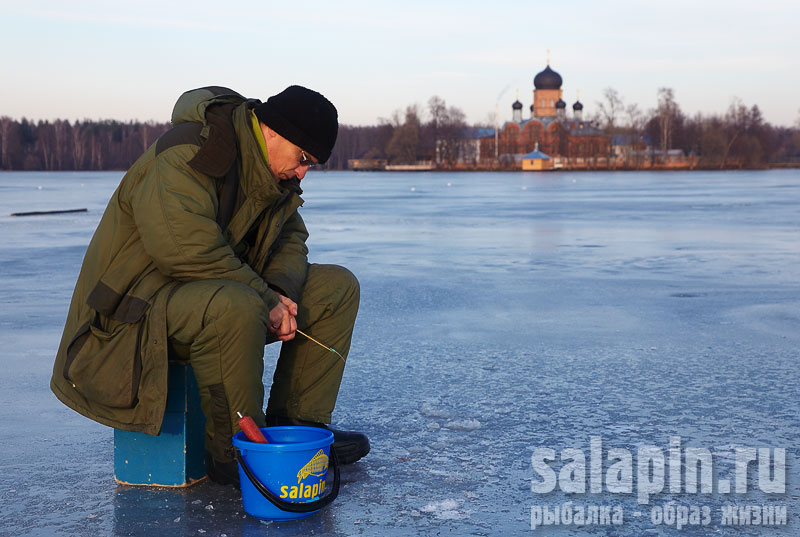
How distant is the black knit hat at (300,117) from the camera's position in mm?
3160

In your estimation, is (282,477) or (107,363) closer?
(282,477)

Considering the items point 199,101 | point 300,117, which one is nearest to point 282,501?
point 300,117

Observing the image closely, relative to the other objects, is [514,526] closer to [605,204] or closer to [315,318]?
[315,318]

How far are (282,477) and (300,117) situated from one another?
1177 millimetres

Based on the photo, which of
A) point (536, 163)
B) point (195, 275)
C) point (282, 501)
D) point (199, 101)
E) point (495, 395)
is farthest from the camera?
point (536, 163)

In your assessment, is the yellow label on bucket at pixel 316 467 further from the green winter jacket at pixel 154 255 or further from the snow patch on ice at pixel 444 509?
the green winter jacket at pixel 154 255

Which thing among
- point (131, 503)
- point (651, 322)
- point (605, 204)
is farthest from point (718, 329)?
point (605, 204)

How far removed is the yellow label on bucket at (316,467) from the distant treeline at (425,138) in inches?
4393

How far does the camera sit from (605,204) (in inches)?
992

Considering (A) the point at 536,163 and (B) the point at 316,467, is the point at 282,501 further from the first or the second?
(A) the point at 536,163

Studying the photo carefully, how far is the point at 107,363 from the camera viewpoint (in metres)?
3.07

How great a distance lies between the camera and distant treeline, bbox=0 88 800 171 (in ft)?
Answer: 378

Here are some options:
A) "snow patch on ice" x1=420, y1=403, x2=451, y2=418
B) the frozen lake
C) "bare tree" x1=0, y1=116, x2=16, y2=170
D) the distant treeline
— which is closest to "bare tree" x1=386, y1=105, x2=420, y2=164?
the distant treeline

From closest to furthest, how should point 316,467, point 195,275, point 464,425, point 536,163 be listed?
point 316,467, point 195,275, point 464,425, point 536,163
